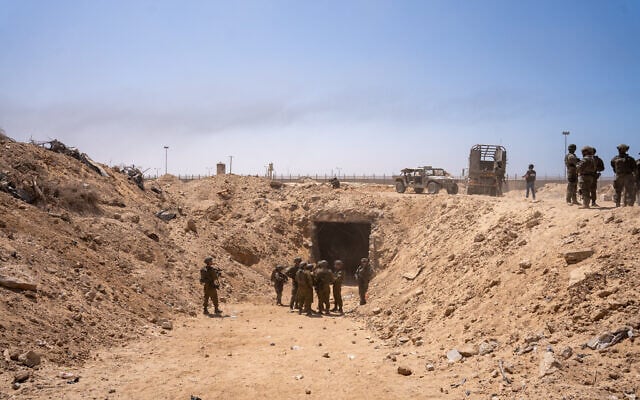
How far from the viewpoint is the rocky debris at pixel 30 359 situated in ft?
26.7

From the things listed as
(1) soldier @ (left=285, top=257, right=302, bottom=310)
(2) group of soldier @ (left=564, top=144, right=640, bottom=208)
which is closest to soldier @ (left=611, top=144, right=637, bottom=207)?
(2) group of soldier @ (left=564, top=144, right=640, bottom=208)

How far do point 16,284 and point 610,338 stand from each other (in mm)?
10191

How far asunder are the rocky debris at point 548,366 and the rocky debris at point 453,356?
1620 millimetres

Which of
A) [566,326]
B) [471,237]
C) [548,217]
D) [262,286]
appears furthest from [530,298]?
[262,286]

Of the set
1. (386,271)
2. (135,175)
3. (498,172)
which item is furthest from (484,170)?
(135,175)

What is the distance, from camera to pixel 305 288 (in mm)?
14758

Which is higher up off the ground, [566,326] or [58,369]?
[566,326]

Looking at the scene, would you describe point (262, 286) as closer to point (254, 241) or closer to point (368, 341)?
Answer: point (254, 241)

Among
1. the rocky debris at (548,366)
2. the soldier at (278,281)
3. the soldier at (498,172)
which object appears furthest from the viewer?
the soldier at (498,172)

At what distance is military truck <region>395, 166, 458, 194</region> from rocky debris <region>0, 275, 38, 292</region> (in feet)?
54.6

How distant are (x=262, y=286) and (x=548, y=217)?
9.86 metres

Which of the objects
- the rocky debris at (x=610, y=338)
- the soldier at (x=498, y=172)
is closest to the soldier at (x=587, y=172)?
the rocky debris at (x=610, y=338)

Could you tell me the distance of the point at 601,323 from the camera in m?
7.25

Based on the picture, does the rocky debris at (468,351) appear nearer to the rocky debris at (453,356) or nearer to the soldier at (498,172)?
the rocky debris at (453,356)
